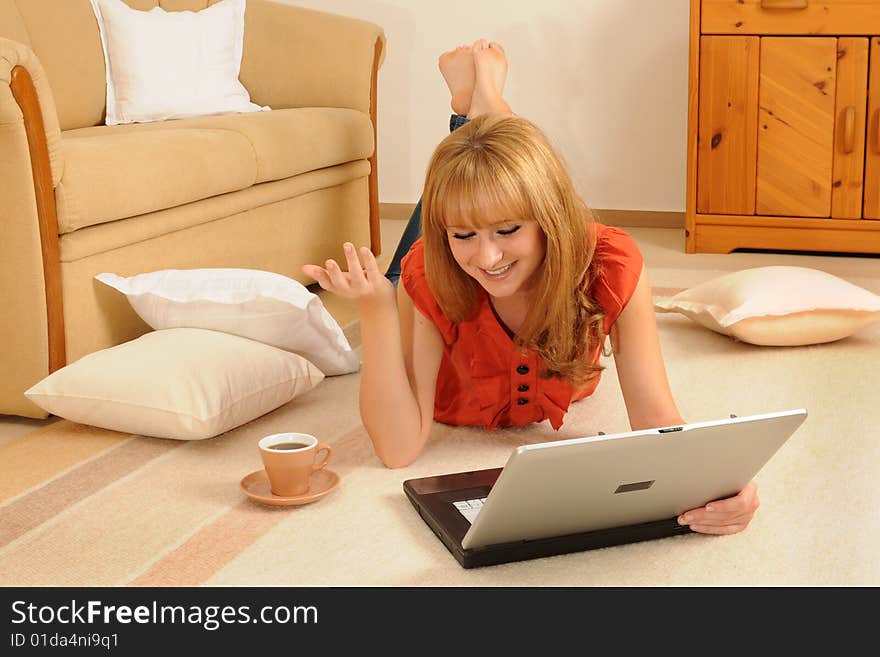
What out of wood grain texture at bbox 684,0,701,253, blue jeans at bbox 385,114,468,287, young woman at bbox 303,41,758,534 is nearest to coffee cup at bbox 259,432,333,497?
young woman at bbox 303,41,758,534

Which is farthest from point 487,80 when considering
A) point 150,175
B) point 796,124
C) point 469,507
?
point 469,507

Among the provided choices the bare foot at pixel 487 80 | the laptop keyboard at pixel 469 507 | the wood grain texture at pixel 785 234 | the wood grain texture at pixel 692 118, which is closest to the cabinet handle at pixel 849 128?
the wood grain texture at pixel 785 234

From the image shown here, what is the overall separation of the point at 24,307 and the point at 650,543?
121cm

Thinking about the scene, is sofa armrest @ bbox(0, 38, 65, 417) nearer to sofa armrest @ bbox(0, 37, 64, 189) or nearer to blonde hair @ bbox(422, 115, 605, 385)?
sofa armrest @ bbox(0, 37, 64, 189)

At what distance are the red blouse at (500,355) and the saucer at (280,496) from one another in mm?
292

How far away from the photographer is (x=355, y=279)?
1635mm

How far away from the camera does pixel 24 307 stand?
2.08m

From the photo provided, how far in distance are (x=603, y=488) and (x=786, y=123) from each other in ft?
8.10

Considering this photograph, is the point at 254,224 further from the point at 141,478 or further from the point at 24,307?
the point at 141,478

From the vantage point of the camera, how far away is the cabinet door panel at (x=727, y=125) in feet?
11.7

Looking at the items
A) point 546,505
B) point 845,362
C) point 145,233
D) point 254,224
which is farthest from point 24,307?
point 845,362

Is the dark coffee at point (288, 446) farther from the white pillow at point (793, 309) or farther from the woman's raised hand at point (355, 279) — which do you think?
the white pillow at point (793, 309)

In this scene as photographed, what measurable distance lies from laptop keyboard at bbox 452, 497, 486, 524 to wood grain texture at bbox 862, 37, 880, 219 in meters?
2.38

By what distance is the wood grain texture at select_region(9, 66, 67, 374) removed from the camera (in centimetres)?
200
